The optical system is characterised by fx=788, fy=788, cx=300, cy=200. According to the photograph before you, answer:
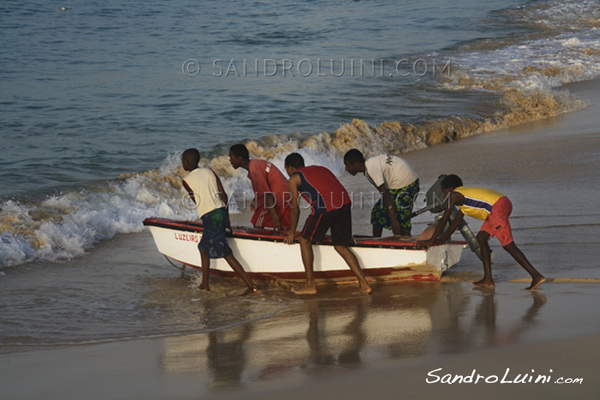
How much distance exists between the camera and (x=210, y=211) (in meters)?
6.95

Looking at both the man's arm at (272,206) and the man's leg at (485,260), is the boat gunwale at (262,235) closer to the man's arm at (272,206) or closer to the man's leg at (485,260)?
the man's arm at (272,206)

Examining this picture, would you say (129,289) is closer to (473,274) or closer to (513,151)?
(473,274)

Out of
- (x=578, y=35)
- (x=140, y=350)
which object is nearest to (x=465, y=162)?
(x=140, y=350)

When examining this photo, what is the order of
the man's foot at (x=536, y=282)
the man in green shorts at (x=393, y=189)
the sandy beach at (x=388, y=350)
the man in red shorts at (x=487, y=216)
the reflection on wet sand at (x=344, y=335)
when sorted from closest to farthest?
the sandy beach at (x=388, y=350)
the reflection on wet sand at (x=344, y=335)
the man's foot at (x=536, y=282)
the man in red shorts at (x=487, y=216)
the man in green shorts at (x=393, y=189)

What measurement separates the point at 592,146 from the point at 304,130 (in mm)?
5129

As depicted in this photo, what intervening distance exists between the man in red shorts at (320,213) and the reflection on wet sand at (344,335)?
301 millimetres

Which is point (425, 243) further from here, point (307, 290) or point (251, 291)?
point (251, 291)

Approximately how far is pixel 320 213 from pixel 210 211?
99 centimetres

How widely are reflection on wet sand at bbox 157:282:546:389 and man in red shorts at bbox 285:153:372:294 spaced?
0.99ft

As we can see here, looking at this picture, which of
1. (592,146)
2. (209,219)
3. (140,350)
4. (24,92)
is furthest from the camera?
(24,92)

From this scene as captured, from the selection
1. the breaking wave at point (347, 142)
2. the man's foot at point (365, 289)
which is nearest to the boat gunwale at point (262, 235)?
the man's foot at point (365, 289)

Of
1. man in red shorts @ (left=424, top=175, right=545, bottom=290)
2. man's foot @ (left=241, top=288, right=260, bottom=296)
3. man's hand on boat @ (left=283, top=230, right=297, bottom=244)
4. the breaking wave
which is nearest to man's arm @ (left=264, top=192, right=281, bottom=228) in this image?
man's hand on boat @ (left=283, top=230, right=297, bottom=244)

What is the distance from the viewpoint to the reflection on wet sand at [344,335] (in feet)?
16.4

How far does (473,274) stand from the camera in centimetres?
714
